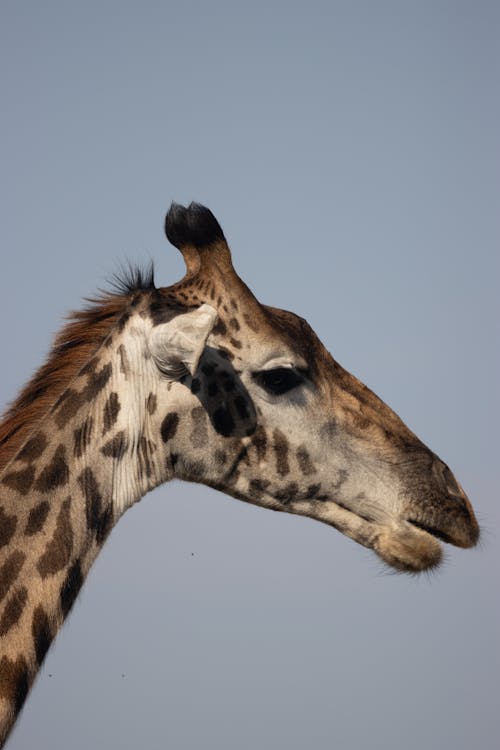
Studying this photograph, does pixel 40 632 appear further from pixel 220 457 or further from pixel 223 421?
pixel 223 421

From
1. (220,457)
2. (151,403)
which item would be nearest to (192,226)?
(151,403)

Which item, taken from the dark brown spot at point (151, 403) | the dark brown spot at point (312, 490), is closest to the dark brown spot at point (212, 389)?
the dark brown spot at point (151, 403)

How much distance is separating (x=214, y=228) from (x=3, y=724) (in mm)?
3686

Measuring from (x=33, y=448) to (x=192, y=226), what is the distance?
7.16 ft

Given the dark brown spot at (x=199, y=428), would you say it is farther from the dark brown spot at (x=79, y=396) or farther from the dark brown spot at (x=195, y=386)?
the dark brown spot at (x=79, y=396)

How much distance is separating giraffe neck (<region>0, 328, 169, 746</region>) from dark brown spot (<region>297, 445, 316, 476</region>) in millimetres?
937

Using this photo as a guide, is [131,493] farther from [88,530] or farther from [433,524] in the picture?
[433,524]

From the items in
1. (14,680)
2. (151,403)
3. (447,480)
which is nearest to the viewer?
(14,680)

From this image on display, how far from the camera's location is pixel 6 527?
6027 mm

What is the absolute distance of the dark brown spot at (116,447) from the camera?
6496mm

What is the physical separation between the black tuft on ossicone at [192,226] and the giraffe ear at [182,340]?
1.11 metres

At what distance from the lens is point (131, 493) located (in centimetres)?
662

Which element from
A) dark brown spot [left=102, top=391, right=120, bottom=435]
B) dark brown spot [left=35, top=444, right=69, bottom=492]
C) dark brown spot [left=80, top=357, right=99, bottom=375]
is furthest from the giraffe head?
dark brown spot [left=35, top=444, right=69, bottom=492]

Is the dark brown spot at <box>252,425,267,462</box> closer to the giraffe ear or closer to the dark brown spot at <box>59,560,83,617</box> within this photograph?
the giraffe ear
